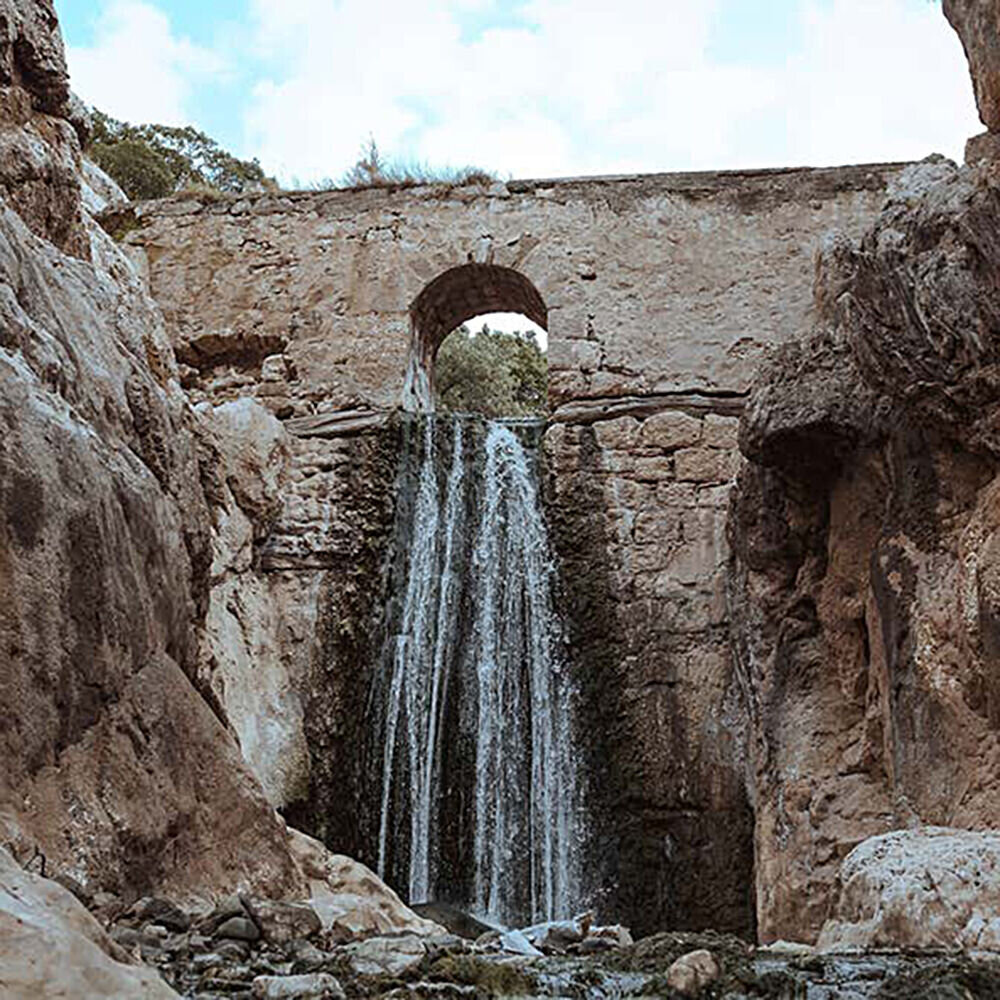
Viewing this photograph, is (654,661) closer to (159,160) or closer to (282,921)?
(282,921)

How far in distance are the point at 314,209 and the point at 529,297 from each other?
1843 mm

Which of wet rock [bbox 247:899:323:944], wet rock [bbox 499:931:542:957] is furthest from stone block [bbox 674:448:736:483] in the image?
wet rock [bbox 247:899:323:944]

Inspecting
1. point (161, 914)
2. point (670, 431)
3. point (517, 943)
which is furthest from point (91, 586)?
point (670, 431)

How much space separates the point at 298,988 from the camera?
284cm

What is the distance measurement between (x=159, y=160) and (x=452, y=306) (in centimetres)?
1017

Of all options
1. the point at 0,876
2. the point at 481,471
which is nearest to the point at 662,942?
the point at 0,876

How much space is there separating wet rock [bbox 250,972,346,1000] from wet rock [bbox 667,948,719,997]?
2.42ft

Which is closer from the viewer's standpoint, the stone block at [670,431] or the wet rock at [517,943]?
the wet rock at [517,943]

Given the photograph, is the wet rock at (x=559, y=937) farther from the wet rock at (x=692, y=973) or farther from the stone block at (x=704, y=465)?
the stone block at (x=704, y=465)

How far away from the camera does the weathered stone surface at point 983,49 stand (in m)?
5.06

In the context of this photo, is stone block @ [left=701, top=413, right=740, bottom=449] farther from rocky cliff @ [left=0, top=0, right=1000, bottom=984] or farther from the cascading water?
the cascading water

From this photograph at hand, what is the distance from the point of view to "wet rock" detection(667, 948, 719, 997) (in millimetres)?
2959

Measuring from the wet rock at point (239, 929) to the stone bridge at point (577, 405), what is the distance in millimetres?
4220

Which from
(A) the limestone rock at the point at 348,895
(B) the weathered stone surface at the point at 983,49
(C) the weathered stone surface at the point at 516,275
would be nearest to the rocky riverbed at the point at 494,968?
(A) the limestone rock at the point at 348,895
